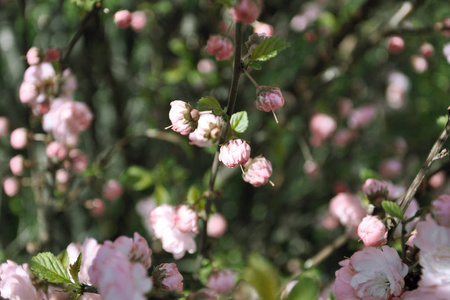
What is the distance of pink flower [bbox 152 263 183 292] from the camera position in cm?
74

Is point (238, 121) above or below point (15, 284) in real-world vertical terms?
above

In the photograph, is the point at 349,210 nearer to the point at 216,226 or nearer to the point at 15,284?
the point at 216,226

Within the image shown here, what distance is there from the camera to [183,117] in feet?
2.51

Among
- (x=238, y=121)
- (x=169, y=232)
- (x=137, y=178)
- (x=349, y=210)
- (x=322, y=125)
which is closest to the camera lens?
(x=238, y=121)

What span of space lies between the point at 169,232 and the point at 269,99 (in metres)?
0.44

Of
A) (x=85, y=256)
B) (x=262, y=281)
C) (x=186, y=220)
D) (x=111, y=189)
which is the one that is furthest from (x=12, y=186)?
(x=262, y=281)

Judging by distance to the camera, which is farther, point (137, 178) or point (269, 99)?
point (137, 178)

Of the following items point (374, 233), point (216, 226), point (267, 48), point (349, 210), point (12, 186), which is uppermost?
point (267, 48)

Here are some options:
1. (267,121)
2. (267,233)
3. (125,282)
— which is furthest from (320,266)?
(125,282)

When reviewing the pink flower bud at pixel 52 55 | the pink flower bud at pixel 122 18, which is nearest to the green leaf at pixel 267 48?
the pink flower bud at pixel 122 18

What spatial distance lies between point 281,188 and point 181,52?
882 millimetres

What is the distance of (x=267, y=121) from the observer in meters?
1.56

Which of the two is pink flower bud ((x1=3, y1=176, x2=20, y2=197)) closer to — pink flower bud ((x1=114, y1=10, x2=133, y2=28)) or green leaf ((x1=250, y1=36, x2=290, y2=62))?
pink flower bud ((x1=114, y1=10, x2=133, y2=28))

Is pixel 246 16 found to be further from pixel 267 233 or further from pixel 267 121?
pixel 267 233
